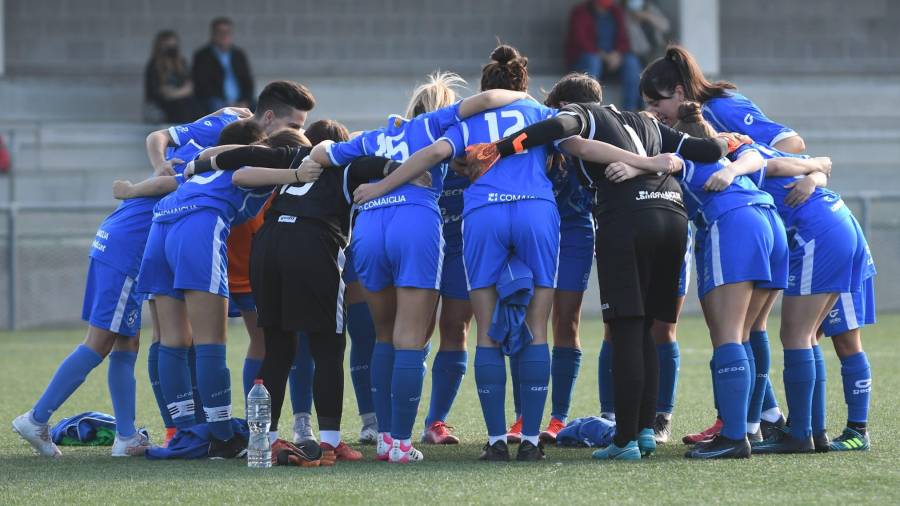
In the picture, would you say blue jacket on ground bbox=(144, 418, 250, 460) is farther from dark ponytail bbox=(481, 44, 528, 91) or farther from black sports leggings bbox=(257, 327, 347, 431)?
dark ponytail bbox=(481, 44, 528, 91)

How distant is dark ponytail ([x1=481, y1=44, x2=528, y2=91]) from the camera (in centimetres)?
652

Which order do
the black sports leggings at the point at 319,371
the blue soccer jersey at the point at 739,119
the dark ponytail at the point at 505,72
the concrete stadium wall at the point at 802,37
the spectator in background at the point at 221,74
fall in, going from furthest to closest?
the concrete stadium wall at the point at 802,37, the spectator in background at the point at 221,74, the blue soccer jersey at the point at 739,119, the dark ponytail at the point at 505,72, the black sports leggings at the point at 319,371

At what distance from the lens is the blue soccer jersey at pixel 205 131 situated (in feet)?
24.1

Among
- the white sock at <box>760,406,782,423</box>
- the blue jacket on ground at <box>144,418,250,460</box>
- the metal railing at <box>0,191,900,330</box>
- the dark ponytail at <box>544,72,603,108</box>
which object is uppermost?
the dark ponytail at <box>544,72,603,108</box>

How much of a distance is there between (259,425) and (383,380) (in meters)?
0.69

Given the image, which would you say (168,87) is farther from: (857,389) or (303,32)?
(857,389)

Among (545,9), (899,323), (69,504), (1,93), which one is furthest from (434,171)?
(545,9)

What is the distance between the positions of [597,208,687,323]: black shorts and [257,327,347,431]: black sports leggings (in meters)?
1.23

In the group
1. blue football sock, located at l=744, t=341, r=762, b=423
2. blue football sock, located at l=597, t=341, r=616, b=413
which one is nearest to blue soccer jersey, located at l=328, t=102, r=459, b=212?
blue football sock, located at l=597, t=341, r=616, b=413

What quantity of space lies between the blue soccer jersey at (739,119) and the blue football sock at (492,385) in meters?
1.76

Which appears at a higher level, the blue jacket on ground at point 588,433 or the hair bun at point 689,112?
the hair bun at point 689,112

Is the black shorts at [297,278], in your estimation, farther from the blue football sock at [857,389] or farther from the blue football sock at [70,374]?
the blue football sock at [857,389]

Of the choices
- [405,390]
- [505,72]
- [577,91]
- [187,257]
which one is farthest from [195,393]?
[577,91]

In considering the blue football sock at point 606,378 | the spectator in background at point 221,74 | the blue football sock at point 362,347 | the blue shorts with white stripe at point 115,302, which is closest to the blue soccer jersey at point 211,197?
the blue shorts with white stripe at point 115,302
